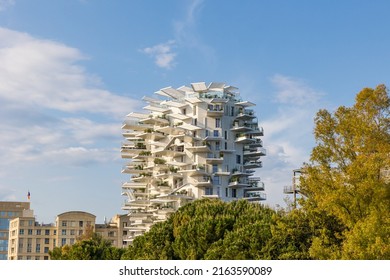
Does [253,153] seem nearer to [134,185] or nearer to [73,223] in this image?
[134,185]

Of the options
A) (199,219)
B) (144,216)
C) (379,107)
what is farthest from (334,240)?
(144,216)

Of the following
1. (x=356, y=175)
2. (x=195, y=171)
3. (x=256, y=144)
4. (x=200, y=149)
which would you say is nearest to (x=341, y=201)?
(x=356, y=175)

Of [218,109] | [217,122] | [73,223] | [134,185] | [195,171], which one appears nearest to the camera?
[195,171]

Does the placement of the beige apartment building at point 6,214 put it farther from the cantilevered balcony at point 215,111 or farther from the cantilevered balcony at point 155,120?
the cantilevered balcony at point 215,111

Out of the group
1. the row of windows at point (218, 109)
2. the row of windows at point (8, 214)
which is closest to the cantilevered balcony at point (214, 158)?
the row of windows at point (218, 109)

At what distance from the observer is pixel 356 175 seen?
26.5m

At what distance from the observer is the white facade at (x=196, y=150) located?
95688mm

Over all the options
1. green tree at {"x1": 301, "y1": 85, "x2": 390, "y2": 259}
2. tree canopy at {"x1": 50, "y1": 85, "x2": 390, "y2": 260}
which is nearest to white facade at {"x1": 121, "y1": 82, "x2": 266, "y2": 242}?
tree canopy at {"x1": 50, "y1": 85, "x2": 390, "y2": 260}

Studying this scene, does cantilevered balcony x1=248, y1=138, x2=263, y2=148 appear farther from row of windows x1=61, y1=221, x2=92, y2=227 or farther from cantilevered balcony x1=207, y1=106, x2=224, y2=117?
row of windows x1=61, y1=221, x2=92, y2=227

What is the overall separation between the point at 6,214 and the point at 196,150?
286ft

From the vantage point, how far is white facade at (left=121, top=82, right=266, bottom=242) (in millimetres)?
95688

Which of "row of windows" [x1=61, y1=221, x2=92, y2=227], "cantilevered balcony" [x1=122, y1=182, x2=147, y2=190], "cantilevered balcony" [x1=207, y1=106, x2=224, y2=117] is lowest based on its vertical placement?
"row of windows" [x1=61, y1=221, x2=92, y2=227]

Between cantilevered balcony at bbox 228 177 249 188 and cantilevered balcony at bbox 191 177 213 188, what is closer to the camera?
cantilevered balcony at bbox 191 177 213 188

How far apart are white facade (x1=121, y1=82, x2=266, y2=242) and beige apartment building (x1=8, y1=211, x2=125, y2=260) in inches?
1211
